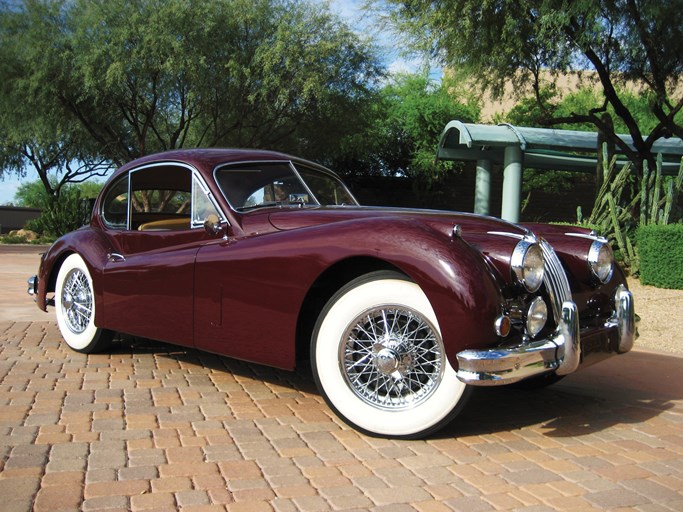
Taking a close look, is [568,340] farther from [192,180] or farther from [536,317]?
[192,180]

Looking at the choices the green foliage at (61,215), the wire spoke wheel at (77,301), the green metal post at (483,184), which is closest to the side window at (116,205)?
the wire spoke wheel at (77,301)

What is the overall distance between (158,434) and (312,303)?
1039 mm

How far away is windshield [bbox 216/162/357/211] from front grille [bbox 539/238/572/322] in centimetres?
168

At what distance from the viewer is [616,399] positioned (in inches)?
164

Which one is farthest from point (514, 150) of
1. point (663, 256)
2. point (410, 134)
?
point (410, 134)

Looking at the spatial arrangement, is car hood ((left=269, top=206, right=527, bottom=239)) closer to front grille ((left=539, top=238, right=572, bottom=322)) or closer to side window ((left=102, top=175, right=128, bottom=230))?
front grille ((left=539, top=238, right=572, bottom=322))

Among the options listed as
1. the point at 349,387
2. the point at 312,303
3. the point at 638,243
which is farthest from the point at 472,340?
the point at 638,243

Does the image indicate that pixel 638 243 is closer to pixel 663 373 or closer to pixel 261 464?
pixel 663 373

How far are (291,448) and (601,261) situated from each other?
6.99 ft

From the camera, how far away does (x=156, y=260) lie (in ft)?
13.6

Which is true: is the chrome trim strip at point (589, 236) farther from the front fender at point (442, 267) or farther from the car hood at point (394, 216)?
the front fender at point (442, 267)

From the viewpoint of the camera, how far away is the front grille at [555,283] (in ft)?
10.3

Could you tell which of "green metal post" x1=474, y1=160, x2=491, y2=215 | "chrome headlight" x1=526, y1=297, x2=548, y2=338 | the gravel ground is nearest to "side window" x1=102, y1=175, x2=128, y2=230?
"chrome headlight" x1=526, y1=297, x2=548, y2=338

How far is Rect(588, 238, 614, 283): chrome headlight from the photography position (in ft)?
12.3
